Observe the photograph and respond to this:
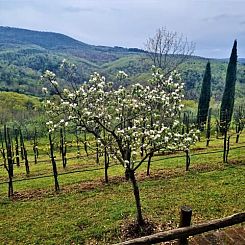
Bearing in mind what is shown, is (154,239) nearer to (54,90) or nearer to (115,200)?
(54,90)

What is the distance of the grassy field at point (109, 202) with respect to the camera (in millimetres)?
13680

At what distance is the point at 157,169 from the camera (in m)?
24.9

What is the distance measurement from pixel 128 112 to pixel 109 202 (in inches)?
253

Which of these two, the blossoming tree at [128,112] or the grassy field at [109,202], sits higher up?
the blossoming tree at [128,112]

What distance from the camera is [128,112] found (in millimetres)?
12922

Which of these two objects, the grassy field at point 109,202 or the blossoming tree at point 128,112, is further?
the grassy field at point 109,202

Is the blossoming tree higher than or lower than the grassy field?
higher

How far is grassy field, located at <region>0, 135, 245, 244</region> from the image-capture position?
44.9ft

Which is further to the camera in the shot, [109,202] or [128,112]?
[109,202]

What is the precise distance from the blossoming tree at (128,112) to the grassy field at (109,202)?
A: 2311 millimetres

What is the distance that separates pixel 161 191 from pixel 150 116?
292 inches

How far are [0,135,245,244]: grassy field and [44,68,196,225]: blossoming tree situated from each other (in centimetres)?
231

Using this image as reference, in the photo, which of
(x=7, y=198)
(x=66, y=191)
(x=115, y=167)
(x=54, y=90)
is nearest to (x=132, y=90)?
(x=54, y=90)

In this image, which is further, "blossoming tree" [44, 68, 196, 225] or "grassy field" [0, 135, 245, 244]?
"grassy field" [0, 135, 245, 244]
